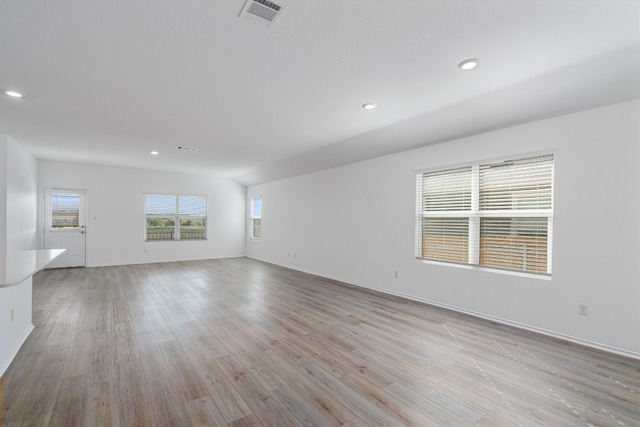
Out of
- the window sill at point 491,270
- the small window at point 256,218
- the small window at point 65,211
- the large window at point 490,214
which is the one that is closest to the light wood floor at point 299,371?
the window sill at point 491,270

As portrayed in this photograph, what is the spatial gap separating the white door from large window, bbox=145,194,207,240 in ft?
4.78

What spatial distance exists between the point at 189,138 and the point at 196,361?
12.0ft

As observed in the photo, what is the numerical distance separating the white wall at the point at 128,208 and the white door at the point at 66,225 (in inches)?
5.4

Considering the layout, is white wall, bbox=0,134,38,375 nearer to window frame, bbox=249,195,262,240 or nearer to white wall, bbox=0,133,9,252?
white wall, bbox=0,133,9,252

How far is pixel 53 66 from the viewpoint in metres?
2.57

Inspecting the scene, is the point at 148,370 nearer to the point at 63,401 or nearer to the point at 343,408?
the point at 63,401

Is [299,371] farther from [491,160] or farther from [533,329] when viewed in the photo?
[491,160]

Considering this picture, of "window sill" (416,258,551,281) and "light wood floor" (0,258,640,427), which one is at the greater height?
"window sill" (416,258,551,281)

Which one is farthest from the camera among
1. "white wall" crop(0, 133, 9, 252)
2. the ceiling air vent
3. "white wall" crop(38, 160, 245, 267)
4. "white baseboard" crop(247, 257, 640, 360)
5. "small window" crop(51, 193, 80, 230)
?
"white wall" crop(38, 160, 245, 267)

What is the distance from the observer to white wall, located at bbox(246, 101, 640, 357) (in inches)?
108

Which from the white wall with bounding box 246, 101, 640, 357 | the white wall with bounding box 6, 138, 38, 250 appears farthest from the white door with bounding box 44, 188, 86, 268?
the white wall with bounding box 246, 101, 640, 357

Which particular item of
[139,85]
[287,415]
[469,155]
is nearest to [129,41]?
[139,85]

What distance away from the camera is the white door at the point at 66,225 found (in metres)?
6.93

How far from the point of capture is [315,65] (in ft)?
8.39
